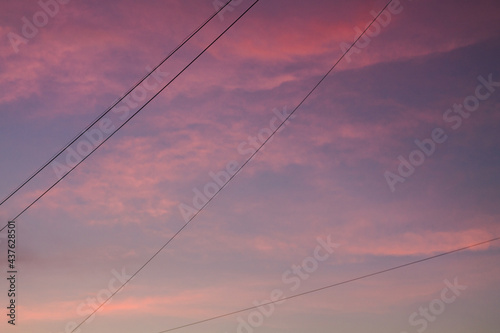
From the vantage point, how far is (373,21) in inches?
1025

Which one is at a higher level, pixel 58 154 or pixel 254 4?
pixel 254 4

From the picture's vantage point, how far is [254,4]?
75.4ft

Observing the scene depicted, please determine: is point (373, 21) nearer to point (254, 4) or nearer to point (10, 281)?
point (254, 4)

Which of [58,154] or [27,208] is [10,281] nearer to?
[27,208]

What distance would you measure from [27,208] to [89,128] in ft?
12.6

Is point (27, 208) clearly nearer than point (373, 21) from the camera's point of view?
Yes

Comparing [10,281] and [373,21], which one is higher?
[373,21]

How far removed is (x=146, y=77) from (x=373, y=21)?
32.2ft

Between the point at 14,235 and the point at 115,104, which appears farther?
the point at 14,235

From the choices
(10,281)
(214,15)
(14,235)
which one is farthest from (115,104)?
(10,281)

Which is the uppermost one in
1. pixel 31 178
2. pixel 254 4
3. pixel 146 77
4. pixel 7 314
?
pixel 254 4

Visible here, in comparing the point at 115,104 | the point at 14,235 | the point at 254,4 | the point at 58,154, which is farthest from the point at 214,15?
the point at 14,235

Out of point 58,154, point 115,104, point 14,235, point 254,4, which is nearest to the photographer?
point 115,104

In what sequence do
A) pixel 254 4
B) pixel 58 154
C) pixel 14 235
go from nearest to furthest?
pixel 58 154 → pixel 254 4 → pixel 14 235
